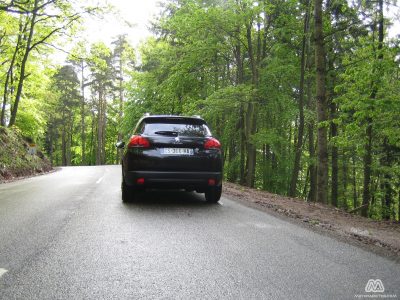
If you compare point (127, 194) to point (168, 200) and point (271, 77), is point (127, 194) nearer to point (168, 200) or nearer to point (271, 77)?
point (168, 200)

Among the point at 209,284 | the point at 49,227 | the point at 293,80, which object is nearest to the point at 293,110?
the point at 293,80

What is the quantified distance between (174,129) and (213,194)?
70.4 inches

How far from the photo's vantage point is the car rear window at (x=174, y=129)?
7.77 m

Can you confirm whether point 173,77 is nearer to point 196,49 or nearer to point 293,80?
point 196,49

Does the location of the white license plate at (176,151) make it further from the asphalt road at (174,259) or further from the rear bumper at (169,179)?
the asphalt road at (174,259)

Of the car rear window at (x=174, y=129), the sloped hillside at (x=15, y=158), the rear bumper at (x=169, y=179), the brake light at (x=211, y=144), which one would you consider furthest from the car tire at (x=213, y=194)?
the sloped hillside at (x=15, y=158)

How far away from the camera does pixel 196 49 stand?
17.0m

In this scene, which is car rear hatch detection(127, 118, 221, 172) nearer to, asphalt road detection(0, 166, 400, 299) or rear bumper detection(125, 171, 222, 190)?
rear bumper detection(125, 171, 222, 190)

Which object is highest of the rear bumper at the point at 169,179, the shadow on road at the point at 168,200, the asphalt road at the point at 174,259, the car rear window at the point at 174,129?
the car rear window at the point at 174,129

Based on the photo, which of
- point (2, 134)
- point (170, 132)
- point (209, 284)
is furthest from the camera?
point (2, 134)

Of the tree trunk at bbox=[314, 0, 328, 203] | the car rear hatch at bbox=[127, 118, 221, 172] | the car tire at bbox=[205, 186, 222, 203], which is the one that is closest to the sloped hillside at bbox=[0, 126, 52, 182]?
the car rear hatch at bbox=[127, 118, 221, 172]

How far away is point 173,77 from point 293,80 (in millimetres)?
6268

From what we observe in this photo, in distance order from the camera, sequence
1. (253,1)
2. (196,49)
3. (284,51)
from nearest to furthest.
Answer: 1. (253,1)
2. (196,49)
3. (284,51)

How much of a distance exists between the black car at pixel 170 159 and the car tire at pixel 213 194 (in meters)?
0.27
